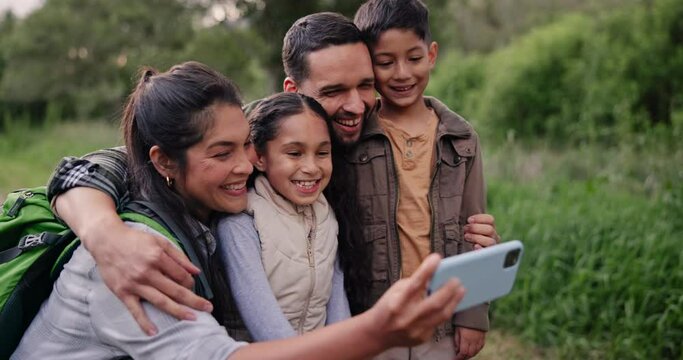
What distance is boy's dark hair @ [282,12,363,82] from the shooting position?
2260mm

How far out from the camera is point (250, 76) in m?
13.3

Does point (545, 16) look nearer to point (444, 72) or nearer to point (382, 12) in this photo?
point (444, 72)

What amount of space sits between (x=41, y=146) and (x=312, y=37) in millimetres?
11647

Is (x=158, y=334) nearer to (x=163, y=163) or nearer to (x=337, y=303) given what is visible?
(x=163, y=163)

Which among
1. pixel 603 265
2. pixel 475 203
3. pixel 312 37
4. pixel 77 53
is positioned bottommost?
pixel 603 265

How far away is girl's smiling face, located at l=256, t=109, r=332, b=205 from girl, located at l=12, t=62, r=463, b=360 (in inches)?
4.7

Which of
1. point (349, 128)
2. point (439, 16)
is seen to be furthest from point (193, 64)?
point (439, 16)

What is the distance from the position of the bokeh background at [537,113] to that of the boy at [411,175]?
82cm

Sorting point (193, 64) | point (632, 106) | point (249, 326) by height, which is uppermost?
point (193, 64)

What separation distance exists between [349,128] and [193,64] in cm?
56

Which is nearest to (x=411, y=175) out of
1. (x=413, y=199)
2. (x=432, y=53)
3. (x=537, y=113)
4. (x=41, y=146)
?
(x=413, y=199)

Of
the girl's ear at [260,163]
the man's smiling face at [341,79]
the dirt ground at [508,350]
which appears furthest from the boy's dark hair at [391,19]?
the dirt ground at [508,350]

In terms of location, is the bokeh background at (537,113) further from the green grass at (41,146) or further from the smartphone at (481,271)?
the smartphone at (481,271)

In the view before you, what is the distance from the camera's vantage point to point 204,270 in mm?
A: 1821
